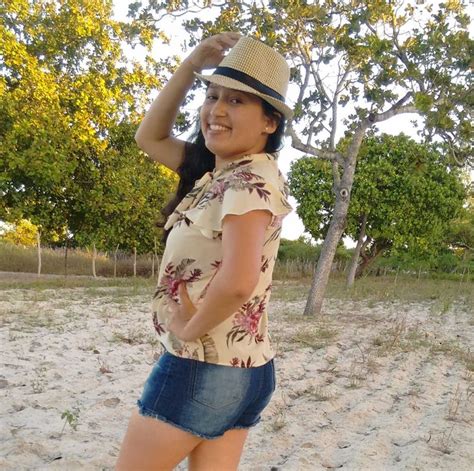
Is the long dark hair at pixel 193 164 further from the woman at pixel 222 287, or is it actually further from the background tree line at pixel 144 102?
the background tree line at pixel 144 102

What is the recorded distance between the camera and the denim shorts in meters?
1.35

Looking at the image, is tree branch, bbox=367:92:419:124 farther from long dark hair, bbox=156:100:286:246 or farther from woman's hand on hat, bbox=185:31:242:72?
long dark hair, bbox=156:100:286:246

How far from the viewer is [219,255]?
1.38m

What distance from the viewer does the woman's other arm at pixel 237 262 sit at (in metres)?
1.25

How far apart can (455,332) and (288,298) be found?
5.08 metres

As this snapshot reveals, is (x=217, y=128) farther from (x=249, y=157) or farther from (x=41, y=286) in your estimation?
(x=41, y=286)

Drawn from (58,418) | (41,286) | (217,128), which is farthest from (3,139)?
(217,128)

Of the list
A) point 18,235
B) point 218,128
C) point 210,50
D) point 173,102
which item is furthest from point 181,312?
point 18,235

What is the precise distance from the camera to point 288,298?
13.0 meters

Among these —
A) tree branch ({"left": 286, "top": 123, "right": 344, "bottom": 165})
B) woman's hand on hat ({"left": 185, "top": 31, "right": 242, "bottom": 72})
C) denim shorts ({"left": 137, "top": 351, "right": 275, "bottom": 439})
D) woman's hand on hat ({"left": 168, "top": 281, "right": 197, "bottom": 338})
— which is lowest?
denim shorts ({"left": 137, "top": 351, "right": 275, "bottom": 439})

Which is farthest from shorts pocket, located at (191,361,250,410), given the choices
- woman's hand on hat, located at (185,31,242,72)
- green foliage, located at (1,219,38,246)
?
green foliage, located at (1,219,38,246)

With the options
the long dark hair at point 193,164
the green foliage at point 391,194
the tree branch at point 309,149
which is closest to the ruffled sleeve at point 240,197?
the long dark hair at point 193,164

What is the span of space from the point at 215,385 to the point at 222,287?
0.97ft

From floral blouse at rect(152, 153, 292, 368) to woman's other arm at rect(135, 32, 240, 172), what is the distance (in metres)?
0.46
